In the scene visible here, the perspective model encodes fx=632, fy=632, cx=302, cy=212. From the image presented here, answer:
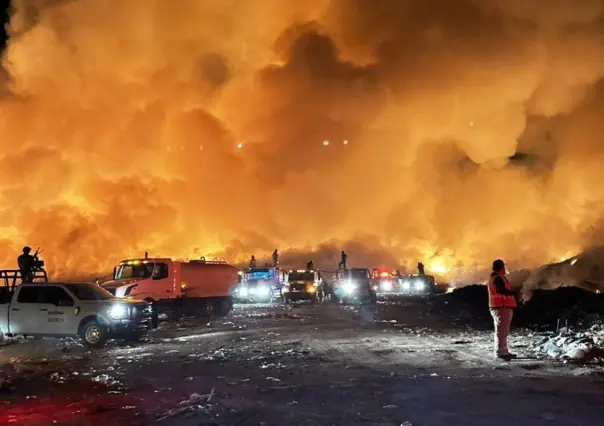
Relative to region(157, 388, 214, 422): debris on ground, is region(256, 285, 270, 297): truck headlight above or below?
above

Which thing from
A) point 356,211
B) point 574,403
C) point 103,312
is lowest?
point 574,403

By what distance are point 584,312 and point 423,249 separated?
23754mm

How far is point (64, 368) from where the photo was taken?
10.1 m

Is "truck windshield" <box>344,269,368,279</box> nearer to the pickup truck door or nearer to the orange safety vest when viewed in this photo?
the pickup truck door

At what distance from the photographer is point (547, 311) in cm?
1655

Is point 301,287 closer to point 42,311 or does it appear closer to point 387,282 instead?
point 387,282

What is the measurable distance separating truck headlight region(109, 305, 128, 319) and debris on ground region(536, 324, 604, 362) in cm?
818

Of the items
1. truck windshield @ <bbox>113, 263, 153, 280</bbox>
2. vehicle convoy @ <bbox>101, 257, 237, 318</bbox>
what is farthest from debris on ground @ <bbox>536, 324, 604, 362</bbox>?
truck windshield @ <bbox>113, 263, 153, 280</bbox>

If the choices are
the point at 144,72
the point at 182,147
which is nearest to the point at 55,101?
the point at 144,72

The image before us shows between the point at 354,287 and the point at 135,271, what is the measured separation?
11.1 meters

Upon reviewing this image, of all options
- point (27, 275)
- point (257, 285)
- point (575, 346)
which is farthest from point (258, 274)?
point (575, 346)

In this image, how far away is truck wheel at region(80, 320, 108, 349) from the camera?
12.9 m

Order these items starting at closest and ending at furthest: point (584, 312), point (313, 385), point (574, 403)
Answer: point (574, 403)
point (313, 385)
point (584, 312)

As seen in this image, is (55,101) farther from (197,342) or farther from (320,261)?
(197,342)
